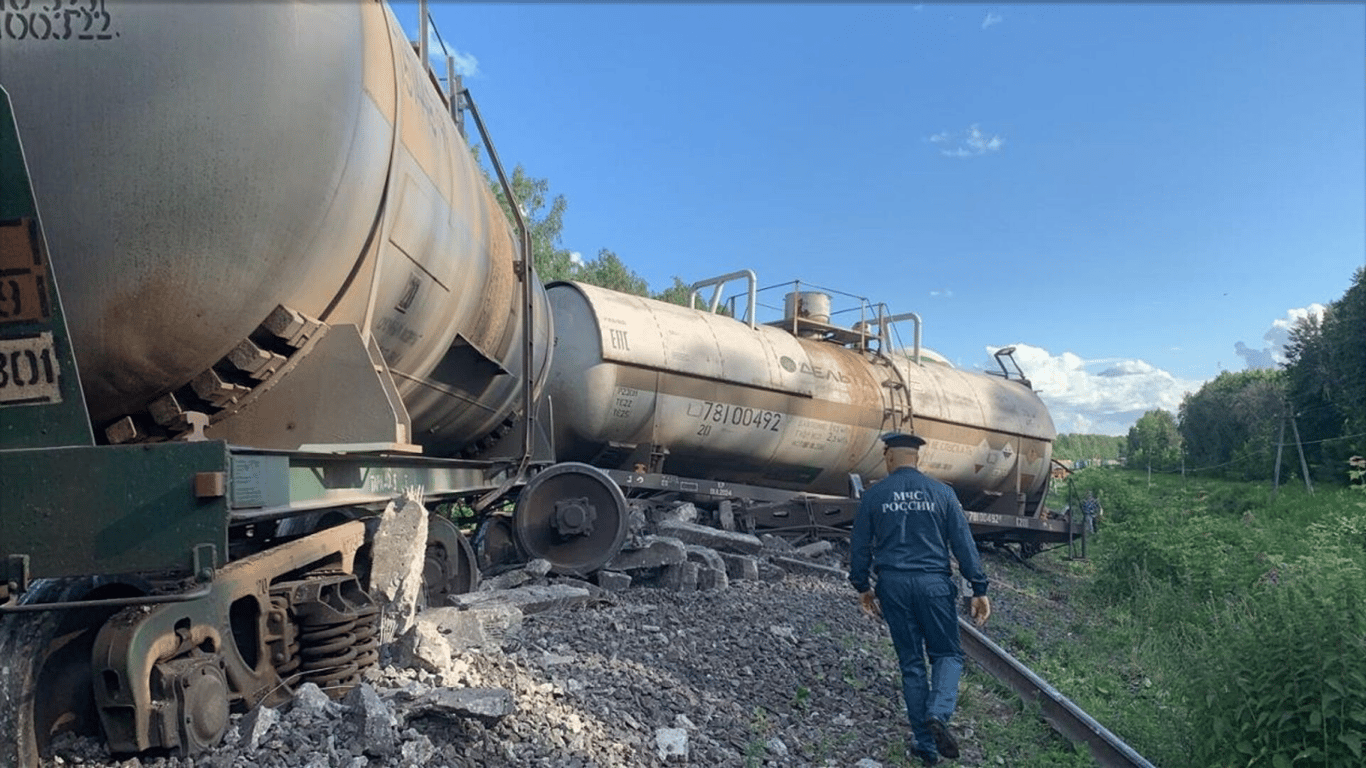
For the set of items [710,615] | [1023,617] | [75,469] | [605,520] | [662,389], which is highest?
[662,389]

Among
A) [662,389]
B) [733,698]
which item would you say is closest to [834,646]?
[733,698]

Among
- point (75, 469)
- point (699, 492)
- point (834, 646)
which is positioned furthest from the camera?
point (699, 492)

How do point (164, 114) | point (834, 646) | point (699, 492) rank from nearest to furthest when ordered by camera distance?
point (164, 114)
point (834, 646)
point (699, 492)

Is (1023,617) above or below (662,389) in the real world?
below

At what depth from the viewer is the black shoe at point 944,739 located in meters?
4.31

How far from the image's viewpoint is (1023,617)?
9148 mm

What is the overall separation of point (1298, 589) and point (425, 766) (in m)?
4.14

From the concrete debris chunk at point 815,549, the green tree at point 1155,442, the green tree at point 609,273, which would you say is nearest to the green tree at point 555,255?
the green tree at point 609,273

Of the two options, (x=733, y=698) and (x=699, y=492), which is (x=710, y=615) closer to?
(x=733, y=698)

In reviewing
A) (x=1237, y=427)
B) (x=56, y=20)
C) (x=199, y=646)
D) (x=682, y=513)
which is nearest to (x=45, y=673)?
(x=199, y=646)

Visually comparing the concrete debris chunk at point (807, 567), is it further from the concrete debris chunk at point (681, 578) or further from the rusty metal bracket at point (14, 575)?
the rusty metal bracket at point (14, 575)

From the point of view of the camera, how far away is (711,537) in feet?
30.4

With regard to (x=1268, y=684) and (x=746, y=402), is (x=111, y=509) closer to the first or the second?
(x=1268, y=684)

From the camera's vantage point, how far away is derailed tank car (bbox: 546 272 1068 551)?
1005 cm
